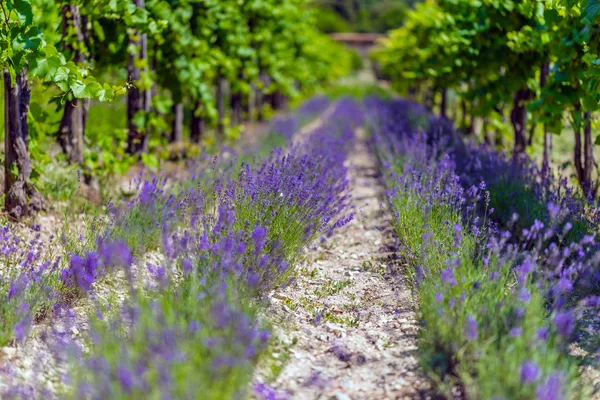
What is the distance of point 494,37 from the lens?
676 centimetres

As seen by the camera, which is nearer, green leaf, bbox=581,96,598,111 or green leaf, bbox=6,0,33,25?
green leaf, bbox=6,0,33,25

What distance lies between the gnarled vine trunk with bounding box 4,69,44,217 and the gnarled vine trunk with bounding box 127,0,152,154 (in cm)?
164

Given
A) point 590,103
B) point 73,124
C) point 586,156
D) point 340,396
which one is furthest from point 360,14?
point 340,396

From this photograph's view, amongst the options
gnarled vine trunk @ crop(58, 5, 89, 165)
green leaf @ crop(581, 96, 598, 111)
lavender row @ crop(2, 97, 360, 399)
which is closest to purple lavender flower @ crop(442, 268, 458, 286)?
lavender row @ crop(2, 97, 360, 399)

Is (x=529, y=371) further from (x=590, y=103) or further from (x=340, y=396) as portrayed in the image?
(x=590, y=103)

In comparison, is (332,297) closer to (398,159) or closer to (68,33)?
(398,159)

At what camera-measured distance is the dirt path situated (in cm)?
264

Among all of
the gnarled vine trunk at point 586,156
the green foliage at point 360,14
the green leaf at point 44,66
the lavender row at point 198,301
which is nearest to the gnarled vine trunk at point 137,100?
the lavender row at point 198,301

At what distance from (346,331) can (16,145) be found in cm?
285


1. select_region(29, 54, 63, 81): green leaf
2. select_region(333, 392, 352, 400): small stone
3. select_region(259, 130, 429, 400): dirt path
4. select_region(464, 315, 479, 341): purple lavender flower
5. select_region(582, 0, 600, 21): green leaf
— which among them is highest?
select_region(582, 0, 600, 21): green leaf

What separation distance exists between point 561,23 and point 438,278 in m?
2.85

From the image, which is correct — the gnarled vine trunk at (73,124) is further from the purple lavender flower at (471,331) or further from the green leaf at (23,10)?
the purple lavender flower at (471,331)

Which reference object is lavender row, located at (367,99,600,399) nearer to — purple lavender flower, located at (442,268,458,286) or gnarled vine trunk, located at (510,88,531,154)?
purple lavender flower, located at (442,268,458,286)

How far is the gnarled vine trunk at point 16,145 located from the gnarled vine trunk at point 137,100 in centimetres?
164
